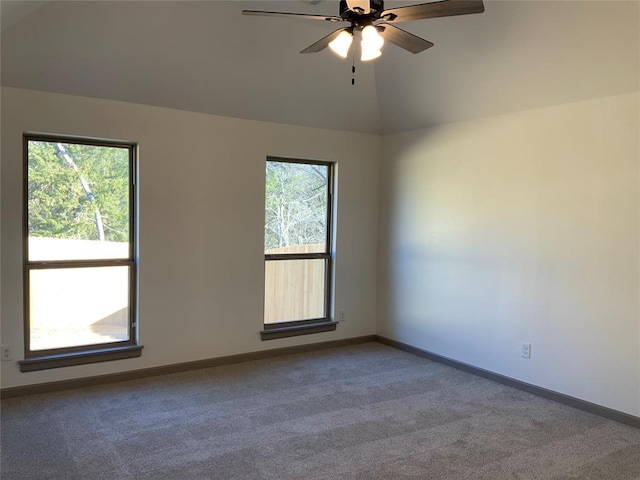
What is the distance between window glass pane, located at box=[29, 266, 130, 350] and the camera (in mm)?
3887

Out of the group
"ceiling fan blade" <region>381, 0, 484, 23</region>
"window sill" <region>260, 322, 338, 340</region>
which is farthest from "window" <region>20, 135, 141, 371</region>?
"ceiling fan blade" <region>381, 0, 484, 23</region>

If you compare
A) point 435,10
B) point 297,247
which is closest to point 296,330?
point 297,247

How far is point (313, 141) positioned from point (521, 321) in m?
2.64

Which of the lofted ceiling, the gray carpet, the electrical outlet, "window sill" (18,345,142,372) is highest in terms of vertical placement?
the lofted ceiling

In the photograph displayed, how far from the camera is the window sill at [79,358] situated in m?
3.78

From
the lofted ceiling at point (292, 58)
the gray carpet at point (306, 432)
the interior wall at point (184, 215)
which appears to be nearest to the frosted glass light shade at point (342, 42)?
the lofted ceiling at point (292, 58)

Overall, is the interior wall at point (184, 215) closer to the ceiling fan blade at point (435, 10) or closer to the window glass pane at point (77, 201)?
the window glass pane at point (77, 201)

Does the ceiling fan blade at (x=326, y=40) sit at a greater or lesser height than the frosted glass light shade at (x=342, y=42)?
greater

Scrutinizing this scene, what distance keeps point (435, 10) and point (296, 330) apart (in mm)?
3491

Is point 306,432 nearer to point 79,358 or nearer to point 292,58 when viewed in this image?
point 79,358

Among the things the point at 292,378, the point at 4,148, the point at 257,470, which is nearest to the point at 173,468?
the point at 257,470

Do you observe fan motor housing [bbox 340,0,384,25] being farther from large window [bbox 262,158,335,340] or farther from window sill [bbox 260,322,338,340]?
window sill [bbox 260,322,338,340]

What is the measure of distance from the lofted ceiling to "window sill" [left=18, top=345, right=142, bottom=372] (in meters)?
2.07

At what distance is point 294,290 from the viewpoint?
522cm
